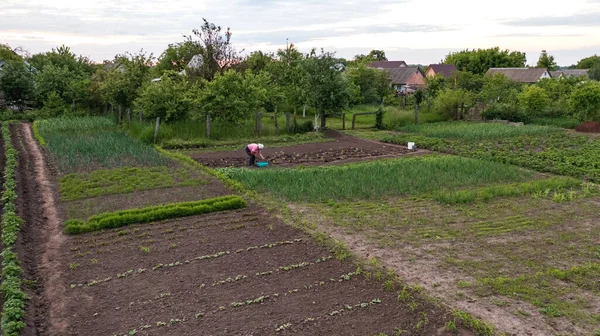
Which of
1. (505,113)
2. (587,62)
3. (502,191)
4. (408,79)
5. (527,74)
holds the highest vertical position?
(587,62)

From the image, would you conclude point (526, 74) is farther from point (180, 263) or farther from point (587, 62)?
point (180, 263)

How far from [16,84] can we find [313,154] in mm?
21834

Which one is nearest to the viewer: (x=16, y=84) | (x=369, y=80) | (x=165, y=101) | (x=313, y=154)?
(x=313, y=154)

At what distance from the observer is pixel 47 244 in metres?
8.90

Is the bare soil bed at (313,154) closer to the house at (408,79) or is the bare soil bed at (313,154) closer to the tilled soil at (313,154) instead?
the tilled soil at (313,154)

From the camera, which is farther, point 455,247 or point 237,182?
point 237,182

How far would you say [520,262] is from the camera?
805 cm

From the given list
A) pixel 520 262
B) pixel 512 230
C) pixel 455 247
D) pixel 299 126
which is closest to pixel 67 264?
pixel 455 247

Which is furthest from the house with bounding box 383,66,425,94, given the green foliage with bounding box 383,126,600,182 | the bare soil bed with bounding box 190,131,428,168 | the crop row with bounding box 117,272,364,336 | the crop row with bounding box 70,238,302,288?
the crop row with bounding box 117,272,364,336

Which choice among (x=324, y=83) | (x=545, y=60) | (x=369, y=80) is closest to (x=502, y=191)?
(x=324, y=83)

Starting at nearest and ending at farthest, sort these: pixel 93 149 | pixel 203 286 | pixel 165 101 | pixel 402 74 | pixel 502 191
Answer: pixel 203 286
pixel 502 191
pixel 93 149
pixel 165 101
pixel 402 74

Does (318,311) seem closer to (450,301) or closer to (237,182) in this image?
(450,301)

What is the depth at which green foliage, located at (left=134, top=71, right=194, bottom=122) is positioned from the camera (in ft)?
68.5

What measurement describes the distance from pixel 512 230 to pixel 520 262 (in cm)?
172
